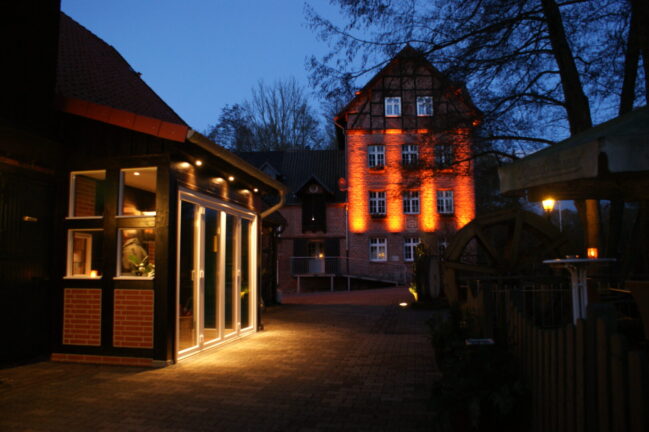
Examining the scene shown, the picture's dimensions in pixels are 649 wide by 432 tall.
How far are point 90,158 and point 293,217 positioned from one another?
22.1m

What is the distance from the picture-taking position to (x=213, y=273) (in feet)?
25.2

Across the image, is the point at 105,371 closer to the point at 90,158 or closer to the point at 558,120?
the point at 90,158

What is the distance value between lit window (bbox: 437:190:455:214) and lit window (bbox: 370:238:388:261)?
12.0ft

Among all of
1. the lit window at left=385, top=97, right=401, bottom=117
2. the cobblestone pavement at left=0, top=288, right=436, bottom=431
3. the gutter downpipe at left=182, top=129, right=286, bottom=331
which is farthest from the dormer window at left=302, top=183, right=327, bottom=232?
the cobblestone pavement at left=0, top=288, right=436, bottom=431

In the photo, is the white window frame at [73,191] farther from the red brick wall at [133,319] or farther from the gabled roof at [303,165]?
the gabled roof at [303,165]

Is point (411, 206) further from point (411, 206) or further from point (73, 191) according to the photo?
point (73, 191)

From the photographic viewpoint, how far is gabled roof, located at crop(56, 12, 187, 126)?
7754 mm

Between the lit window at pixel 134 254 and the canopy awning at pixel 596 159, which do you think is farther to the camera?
the lit window at pixel 134 254

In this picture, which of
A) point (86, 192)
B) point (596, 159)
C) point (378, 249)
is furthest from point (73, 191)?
point (378, 249)

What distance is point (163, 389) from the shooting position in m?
Answer: 5.18

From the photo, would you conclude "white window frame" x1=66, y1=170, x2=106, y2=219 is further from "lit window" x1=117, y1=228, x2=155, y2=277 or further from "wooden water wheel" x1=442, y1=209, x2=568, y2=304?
"wooden water wheel" x1=442, y1=209, x2=568, y2=304

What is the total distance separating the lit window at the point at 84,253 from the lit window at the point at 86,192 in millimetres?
274

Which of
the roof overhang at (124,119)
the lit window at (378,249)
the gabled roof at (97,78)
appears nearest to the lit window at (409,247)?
the lit window at (378,249)

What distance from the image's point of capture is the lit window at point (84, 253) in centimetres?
668
